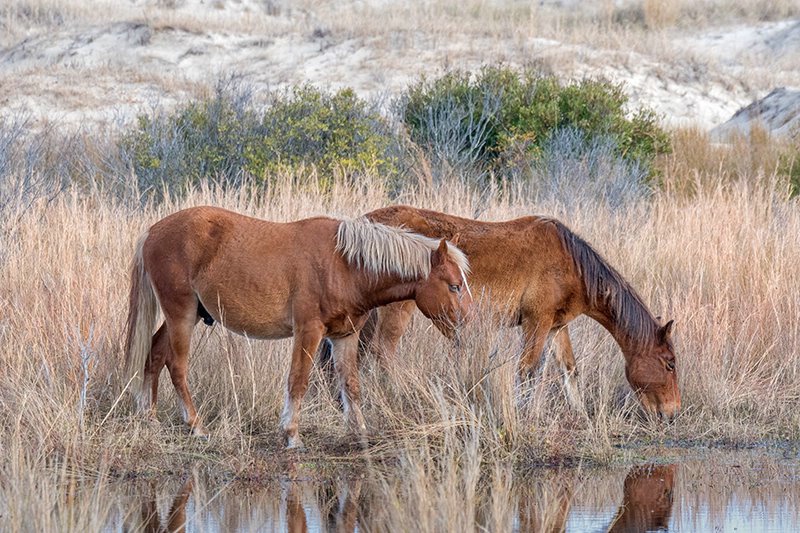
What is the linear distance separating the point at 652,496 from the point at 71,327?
376 cm

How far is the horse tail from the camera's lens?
7.45m

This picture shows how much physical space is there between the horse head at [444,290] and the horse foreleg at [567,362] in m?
1.18

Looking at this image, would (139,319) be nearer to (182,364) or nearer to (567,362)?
(182,364)

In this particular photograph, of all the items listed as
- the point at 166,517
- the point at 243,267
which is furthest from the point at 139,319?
the point at 166,517

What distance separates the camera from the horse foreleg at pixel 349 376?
7307mm

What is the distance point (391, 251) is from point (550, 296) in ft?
4.28

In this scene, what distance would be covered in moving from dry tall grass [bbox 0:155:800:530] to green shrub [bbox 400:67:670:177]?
18.3ft

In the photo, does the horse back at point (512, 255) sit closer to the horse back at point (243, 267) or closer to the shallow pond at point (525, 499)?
the horse back at point (243, 267)

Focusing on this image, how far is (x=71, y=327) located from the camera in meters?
7.72

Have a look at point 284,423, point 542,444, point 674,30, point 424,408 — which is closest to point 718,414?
point 542,444

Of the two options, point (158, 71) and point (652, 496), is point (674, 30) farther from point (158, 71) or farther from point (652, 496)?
point (652, 496)

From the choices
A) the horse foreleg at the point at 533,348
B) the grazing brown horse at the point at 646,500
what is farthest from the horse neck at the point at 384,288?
the grazing brown horse at the point at 646,500

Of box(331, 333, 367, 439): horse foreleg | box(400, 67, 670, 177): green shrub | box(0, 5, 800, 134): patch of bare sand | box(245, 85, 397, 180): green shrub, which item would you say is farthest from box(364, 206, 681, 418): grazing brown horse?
box(0, 5, 800, 134): patch of bare sand

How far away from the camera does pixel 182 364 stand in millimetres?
7320
